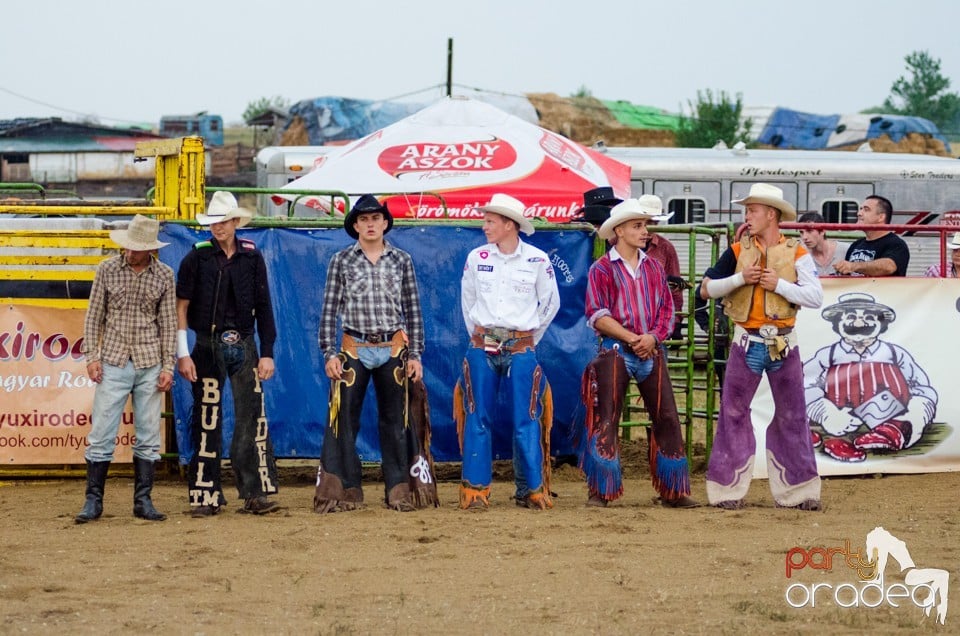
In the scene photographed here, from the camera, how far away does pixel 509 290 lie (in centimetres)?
837

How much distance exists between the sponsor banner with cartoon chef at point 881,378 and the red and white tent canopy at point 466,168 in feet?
11.4

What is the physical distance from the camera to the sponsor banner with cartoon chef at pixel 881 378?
984cm

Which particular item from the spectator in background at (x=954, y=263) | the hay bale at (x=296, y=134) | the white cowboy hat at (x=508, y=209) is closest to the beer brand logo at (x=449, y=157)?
the spectator in background at (x=954, y=263)

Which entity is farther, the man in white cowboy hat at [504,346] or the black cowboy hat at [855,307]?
the black cowboy hat at [855,307]

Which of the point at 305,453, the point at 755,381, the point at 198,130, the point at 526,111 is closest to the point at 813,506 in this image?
the point at 755,381

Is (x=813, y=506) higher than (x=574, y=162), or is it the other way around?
(x=574, y=162)

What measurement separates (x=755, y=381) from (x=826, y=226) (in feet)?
6.04

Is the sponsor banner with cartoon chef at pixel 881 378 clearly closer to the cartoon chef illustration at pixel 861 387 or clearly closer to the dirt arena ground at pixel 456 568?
the cartoon chef illustration at pixel 861 387

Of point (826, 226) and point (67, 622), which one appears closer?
point (67, 622)

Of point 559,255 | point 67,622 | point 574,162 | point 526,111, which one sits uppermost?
point 526,111

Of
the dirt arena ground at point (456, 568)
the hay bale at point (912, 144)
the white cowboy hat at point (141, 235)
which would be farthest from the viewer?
the hay bale at point (912, 144)

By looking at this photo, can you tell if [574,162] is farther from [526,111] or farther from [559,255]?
[526,111]

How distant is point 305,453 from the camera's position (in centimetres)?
961

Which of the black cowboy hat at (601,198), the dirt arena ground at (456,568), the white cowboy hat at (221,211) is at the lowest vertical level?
the dirt arena ground at (456,568)
